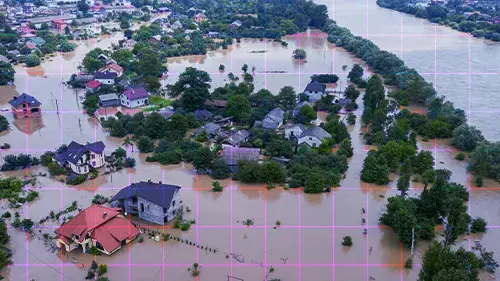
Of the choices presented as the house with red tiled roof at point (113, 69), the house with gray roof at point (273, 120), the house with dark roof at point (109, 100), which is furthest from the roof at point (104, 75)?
the house with gray roof at point (273, 120)

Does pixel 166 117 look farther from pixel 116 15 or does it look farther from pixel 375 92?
pixel 116 15

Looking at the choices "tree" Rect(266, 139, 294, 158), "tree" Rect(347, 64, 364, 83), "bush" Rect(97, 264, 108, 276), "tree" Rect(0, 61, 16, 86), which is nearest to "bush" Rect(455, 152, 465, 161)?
"tree" Rect(266, 139, 294, 158)

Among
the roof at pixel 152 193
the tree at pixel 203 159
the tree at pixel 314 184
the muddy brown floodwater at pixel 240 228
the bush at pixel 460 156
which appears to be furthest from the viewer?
the bush at pixel 460 156

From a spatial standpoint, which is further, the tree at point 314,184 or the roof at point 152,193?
the tree at point 314,184

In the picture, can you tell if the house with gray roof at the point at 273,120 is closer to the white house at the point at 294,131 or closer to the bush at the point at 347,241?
the white house at the point at 294,131

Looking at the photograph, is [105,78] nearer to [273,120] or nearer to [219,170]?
[273,120]

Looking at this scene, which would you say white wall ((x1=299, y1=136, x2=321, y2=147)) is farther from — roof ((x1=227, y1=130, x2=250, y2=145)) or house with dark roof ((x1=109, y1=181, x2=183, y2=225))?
house with dark roof ((x1=109, y1=181, x2=183, y2=225))

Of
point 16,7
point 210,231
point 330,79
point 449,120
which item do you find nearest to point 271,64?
point 330,79
